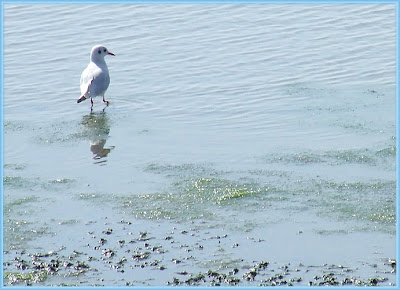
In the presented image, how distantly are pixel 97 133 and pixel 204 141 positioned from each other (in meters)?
1.48

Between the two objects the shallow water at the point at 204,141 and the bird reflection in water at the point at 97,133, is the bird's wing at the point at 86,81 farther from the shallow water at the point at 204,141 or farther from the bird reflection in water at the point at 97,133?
the bird reflection in water at the point at 97,133

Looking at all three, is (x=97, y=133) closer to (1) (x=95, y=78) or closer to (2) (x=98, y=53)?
(1) (x=95, y=78)

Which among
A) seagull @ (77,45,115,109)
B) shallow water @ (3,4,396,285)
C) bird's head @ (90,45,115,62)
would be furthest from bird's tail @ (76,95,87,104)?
bird's head @ (90,45,115,62)

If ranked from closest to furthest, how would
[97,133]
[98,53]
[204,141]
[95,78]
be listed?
[204,141] < [97,133] < [95,78] < [98,53]

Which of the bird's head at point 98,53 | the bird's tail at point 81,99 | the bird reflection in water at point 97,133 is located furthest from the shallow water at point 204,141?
the bird's head at point 98,53

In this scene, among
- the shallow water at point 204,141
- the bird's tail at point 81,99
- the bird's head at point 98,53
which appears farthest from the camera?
the bird's head at point 98,53

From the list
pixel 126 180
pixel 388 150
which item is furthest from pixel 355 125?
pixel 126 180

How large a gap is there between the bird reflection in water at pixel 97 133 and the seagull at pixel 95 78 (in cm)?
35

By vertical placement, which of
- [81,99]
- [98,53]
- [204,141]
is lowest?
[204,141]

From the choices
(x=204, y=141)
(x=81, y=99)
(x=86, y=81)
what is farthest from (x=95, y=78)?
(x=204, y=141)

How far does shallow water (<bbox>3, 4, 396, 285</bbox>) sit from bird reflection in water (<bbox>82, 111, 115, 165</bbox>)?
0.13 ft

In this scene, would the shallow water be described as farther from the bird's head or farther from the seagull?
the bird's head

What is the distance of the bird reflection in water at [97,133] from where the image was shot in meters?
10.7

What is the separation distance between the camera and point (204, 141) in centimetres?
1104
